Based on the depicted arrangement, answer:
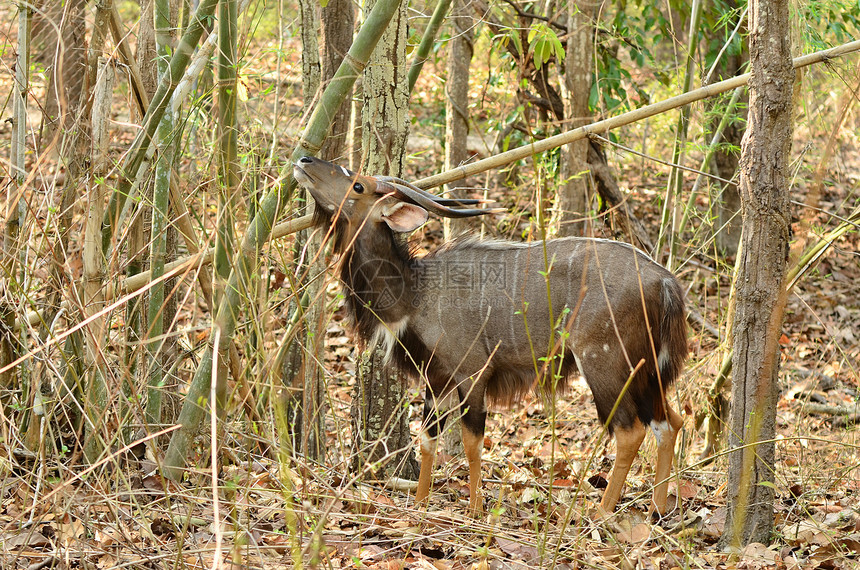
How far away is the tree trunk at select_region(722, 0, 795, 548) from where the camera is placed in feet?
14.1

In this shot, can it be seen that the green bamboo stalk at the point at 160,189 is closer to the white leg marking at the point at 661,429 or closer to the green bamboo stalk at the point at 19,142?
the green bamboo stalk at the point at 19,142

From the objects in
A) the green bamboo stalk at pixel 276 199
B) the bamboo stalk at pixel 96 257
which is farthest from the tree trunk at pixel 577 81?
the bamboo stalk at pixel 96 257

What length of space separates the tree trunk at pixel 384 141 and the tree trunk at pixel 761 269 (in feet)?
7.23

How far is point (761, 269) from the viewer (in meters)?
4.38

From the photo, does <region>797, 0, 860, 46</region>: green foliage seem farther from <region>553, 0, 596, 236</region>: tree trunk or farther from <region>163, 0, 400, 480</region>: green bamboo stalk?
<region>163, 0, 400, 480</region>: green bamboo stalk

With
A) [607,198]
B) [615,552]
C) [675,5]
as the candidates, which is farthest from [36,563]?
[675,5]

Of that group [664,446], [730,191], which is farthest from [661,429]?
[730,191]

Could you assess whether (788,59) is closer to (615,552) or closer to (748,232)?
(748,232)

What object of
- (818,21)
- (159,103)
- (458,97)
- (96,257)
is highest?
(818,21)

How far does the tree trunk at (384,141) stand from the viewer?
5.79 m

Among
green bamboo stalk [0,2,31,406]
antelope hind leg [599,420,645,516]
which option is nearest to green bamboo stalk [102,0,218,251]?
green bamboo stalk [0,2,31,406]

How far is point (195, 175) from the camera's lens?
19.7 ft

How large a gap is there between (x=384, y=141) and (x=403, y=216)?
55cm

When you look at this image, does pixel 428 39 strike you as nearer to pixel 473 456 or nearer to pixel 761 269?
pixel 473 456
